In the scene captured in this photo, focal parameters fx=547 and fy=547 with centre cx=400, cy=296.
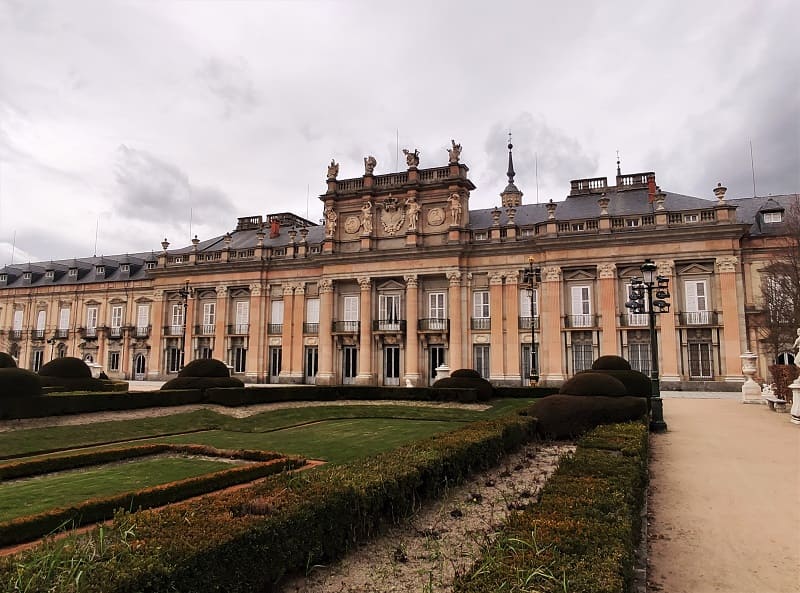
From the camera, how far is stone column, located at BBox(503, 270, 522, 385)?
37.5m

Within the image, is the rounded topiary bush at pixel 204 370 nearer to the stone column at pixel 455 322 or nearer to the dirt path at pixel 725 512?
the stone column at pixel 455 322

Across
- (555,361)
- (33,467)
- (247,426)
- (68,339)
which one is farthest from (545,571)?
(68,339)

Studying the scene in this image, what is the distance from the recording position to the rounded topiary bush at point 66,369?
25438 millimetres

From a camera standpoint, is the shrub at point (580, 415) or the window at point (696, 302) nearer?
the shrub at point (580, 415)

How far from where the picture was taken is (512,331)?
38094 mm

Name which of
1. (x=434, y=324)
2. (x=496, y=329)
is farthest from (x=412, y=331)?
(x=496, y=329)

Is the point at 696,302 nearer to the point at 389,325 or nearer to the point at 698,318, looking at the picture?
the point at 698,318

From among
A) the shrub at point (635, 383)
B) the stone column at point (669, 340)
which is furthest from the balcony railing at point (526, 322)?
the shrub at point (635, 383)

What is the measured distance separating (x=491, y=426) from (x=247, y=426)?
33.5ft

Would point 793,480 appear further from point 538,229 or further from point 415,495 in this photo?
point 538,229

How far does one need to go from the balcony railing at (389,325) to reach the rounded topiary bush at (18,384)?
24.7m

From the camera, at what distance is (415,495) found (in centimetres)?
802

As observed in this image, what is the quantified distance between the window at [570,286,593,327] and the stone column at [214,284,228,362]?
1103 inches

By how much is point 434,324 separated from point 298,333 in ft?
37.8
